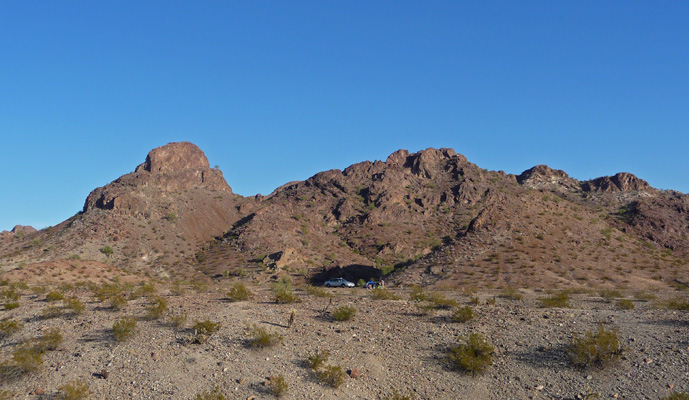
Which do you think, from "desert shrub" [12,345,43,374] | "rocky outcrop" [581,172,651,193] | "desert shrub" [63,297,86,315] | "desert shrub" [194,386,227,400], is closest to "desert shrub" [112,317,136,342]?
"desert shrub" [12,345,43,374]

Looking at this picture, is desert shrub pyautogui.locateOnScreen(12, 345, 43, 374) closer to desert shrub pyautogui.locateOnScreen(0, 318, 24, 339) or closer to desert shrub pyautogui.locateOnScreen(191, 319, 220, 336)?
desert shrub pyautogui.locateOnScreen(0, 318, 24, 339)

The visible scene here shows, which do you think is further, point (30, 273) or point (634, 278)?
point (634, 278)

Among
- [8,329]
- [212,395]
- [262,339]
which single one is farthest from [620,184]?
[8,329]

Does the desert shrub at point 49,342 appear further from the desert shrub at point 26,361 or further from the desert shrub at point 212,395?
the desert shrub at point 212,395

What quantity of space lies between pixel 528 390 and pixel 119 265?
60.7 m

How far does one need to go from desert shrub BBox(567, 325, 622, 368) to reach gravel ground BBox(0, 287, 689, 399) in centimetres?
23

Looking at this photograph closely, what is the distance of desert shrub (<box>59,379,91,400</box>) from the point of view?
12469 millimetres

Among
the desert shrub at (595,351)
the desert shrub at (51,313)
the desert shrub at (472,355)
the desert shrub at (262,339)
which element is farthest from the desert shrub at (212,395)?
the desert shrub at (51,313)

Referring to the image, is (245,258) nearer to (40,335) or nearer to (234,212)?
(234,212)

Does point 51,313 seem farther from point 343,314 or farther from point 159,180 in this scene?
point 159,180

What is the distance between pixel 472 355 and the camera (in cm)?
1421

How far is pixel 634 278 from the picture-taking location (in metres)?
40.7

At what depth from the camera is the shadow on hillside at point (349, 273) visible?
54.7 m


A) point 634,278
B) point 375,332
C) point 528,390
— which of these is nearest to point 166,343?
point 375,332
